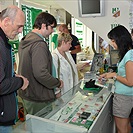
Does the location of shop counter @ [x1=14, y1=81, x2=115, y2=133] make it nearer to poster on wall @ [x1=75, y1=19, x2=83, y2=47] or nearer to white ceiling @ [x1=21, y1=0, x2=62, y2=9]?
white ceiling @ [x1=21, y1=0, x2=62, y2=9]

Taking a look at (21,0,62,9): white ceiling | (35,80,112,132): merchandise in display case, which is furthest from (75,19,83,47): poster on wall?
(35,80,112,132): merchandise in display case

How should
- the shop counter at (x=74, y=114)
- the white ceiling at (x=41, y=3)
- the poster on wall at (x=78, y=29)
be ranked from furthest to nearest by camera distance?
the poster on wall at (x=78, y=29) < the white ceiling at (x=41, y=3) < the shop counter at (x=74, y=114)

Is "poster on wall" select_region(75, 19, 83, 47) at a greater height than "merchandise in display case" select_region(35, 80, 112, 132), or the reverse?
"poster on wall" select_region(75, 19, 83, 47)

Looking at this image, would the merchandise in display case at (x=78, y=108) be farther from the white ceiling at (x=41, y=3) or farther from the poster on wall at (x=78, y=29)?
the poster on wall at (x=78, y=29)

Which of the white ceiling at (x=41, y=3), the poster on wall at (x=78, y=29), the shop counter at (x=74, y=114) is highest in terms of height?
the white ceiling at (x=41, y=3)

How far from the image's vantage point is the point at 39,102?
189 centimetres

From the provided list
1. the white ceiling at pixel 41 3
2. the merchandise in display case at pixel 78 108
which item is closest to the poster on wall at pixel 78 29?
the white ceiling at pixel 41 3

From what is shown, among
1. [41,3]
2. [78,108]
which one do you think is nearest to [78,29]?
[41,3]

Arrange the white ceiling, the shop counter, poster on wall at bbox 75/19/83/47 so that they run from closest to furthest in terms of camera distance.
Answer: the shop counter < the white ceiling < poster on wall at bbox 75/19/83/47

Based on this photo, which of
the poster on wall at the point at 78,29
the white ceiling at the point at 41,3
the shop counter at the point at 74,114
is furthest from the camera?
the poster on wall at the point at 78,29

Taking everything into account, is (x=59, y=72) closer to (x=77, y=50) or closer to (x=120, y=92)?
(x=120, y=92)

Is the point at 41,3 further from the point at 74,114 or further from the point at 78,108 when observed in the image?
the point at 74,114

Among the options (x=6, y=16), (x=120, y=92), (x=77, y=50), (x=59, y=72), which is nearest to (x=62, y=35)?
(x=59, y=72)

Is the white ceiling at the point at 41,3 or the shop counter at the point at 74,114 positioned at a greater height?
the white ceiling at the point at 41,3
